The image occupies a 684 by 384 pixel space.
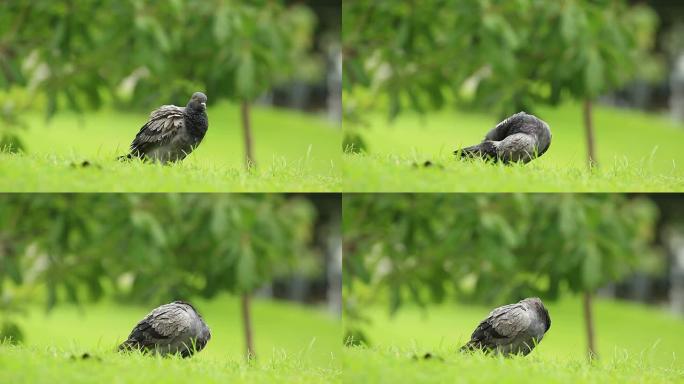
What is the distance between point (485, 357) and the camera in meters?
5.15

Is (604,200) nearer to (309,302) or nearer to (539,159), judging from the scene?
(539,159)

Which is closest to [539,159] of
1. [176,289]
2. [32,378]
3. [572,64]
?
[572,64]

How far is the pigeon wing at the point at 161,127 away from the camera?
4.61 metres

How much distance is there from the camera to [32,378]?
212 inches

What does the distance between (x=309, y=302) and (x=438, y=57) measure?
2406 mm

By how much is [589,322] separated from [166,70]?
3389 mm

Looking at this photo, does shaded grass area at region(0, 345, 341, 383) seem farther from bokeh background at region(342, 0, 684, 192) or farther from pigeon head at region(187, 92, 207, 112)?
pigeon head at region(187, 92, 207, 112)

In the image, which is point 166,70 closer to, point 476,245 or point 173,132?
point 173,132

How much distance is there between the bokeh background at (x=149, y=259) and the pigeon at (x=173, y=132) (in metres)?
1.39

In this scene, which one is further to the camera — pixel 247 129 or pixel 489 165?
pixel 247 129

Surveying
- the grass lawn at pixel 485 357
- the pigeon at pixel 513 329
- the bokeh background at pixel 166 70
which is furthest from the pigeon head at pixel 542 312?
the bokeh background at pixel 166 70

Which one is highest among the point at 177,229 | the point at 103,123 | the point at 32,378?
the point at 103,123

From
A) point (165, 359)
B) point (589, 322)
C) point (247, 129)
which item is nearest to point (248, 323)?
point (165, 359)

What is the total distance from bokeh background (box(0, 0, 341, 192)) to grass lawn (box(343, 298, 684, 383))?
4.15 feet
